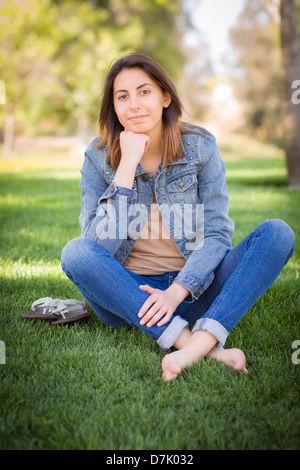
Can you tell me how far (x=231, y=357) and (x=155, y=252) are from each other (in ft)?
2.35

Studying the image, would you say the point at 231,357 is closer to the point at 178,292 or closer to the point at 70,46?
the point at 178,292

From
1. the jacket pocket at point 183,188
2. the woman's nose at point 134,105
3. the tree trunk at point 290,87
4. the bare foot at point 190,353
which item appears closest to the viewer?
the bare foot at point 190,353

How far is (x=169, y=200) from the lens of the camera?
2309mm

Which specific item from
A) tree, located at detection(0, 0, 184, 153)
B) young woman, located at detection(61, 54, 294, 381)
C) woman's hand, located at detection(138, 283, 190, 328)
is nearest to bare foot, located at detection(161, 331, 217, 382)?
young woman, located at detection(61, 54, 294, 381)

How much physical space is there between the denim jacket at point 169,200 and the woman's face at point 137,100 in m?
0.21

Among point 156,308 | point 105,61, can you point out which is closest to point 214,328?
point 156,308

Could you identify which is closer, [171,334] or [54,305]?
[171,334]

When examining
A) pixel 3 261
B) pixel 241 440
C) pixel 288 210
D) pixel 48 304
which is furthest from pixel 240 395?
pixel 288 210

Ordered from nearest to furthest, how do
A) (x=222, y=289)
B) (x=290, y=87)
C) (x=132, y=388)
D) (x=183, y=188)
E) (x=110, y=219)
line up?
(x=132, y=388)
(x=222, y=289)
(x=110, y=219)
(x=183, y=188)
(x=290, y=87)

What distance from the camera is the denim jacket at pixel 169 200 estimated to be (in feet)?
7.06

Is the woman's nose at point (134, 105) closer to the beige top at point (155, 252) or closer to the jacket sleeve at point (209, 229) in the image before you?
the jacket sleeve at point (209, 229)

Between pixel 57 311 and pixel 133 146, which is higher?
pixel 133 146

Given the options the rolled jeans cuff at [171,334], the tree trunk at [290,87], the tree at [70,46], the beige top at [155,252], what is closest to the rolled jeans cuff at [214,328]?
the rolled jeans cuff at [171,334]

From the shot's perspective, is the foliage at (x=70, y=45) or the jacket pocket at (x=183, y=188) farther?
the foliage at (x=70, y=45)
